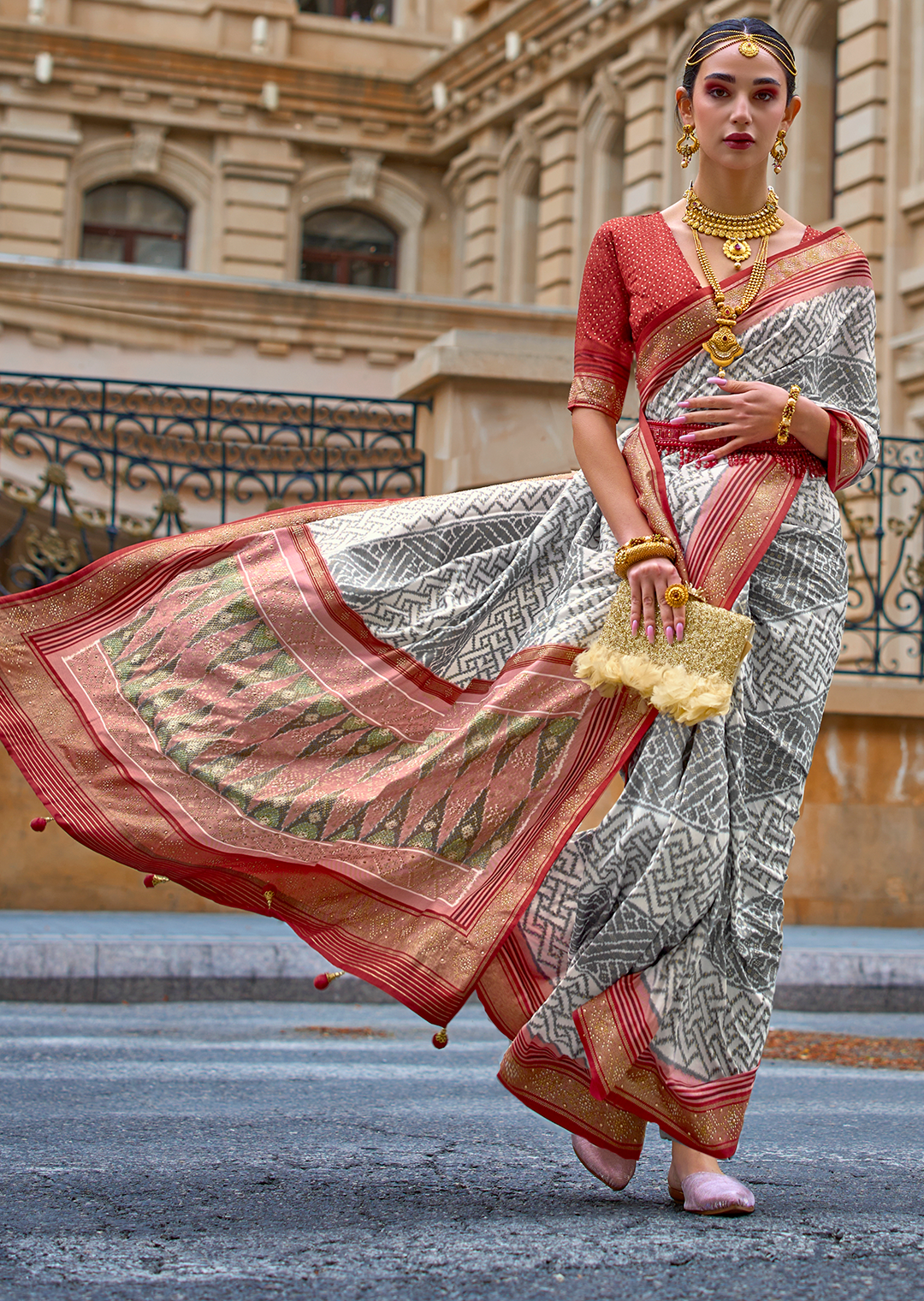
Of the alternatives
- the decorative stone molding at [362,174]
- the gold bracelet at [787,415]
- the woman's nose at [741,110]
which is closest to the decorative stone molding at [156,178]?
the decorative stone molding at [362,174]

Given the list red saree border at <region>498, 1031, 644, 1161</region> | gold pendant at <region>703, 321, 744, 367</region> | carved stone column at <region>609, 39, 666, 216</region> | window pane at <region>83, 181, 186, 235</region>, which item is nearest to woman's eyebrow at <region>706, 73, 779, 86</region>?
gold pendant at <region>703, 321, 744, 367</region>

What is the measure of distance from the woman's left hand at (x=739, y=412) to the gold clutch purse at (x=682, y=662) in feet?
1.07

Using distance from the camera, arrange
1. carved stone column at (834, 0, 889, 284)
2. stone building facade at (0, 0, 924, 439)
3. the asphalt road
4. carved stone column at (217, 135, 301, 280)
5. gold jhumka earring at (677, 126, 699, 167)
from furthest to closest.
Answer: carved stone column at (217, 135, 301, 280)
stone building facade at (0, 0, 924, 439)
carved stone column at (834, 0, 889, 284)
gold jhumka earring at (677, 126, 699, 167)
the asphalt road

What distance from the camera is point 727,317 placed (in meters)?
3.20

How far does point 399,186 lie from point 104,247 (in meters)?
5.19

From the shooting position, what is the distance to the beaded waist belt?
3225 millimetres

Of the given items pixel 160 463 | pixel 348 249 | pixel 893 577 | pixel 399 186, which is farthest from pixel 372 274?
pixel 160 463

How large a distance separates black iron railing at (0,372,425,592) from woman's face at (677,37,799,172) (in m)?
5.95

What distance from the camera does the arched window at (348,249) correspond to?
29719 millimetres

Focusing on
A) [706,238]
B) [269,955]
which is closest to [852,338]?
[706,238]

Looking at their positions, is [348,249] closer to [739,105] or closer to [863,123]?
[863,123]

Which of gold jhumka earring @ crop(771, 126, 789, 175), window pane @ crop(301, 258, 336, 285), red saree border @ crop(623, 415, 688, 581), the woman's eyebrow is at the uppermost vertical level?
window pane @ crop(301, 258, 336, 285)

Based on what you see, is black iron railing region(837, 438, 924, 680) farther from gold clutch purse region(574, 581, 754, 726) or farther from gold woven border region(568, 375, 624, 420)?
gold clutch purse region(574, 581, 754, 726)

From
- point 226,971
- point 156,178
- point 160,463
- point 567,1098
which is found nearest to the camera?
point 567,1098
